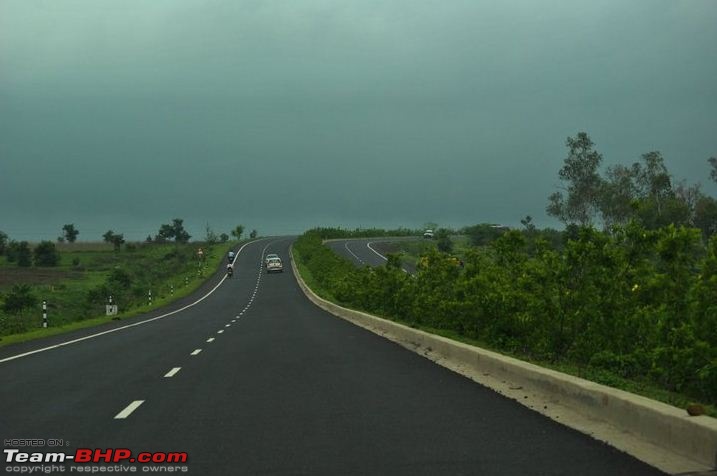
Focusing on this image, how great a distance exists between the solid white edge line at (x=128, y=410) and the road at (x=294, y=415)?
71 mm

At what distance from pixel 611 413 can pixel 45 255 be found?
14089 centimetres

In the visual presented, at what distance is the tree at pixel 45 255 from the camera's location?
454ft

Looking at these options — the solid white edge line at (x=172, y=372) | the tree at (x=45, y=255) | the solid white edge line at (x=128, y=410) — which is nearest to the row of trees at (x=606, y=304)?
the solid white edge line at (x=128, y=410)

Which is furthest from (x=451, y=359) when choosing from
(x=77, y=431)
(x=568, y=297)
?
(x=77, y=431)

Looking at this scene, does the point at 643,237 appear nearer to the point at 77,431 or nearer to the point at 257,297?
the point at 77,431

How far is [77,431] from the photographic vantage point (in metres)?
9.30

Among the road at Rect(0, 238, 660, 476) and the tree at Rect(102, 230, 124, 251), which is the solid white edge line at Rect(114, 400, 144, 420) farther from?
the tree at Rect(102, 230, 124, 251)

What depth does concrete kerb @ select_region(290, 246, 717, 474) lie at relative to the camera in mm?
7020

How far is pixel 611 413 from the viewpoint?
8.70 m

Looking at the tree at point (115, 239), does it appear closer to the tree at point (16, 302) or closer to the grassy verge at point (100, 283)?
the grassy verge at point (100, 283)

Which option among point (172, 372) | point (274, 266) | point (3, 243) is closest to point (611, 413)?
point (172, 372)

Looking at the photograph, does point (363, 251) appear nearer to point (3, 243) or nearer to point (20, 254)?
point (20, 254)

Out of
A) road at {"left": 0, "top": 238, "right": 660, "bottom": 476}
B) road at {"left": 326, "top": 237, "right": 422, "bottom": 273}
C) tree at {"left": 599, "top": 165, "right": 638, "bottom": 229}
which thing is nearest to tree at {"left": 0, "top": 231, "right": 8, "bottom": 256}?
road at {"left": 326, "top": 237, "right": 422, "bottom": 273}

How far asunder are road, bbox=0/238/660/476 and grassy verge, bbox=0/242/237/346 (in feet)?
41.0
